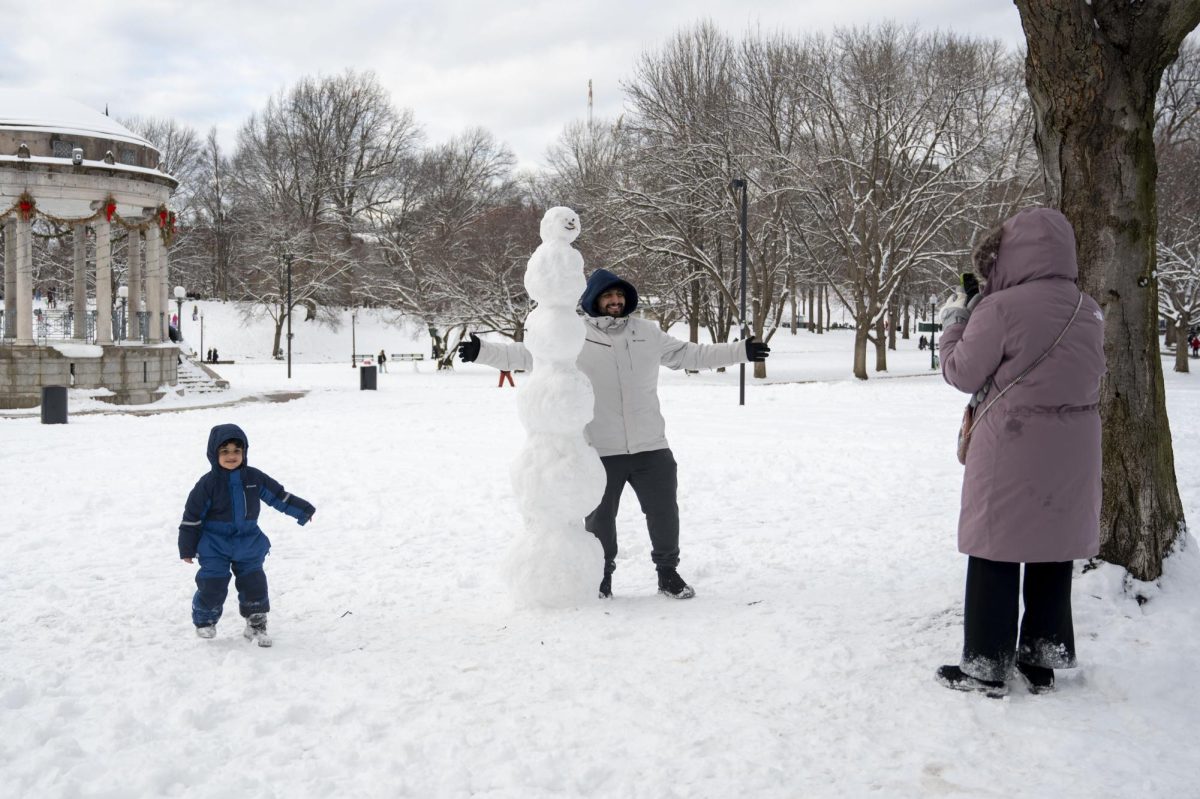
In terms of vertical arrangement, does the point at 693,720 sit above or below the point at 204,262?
below

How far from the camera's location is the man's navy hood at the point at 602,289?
5.18 metres

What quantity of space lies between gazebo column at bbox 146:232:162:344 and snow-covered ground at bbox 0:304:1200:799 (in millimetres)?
17718

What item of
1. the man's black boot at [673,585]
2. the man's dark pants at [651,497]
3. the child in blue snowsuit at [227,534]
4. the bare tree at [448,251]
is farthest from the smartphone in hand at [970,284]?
the bare tree at [448,251]

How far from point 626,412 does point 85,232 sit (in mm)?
24202

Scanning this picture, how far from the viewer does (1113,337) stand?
4.42 m

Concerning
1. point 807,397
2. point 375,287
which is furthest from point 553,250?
point 375,287

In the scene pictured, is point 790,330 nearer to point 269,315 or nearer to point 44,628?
point 269,315

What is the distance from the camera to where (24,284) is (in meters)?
22.5

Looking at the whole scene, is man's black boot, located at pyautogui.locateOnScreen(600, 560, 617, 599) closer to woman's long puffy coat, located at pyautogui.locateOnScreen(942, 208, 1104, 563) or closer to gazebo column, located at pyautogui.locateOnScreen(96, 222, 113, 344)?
woman's long puffy coat, located at pyautogui.locateOnScreen(942, 208, 1104, 563)

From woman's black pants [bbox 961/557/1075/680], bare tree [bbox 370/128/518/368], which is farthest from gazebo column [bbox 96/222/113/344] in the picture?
woman's black pants [bbox 961/557/1075/680]

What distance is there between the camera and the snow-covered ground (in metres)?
3.12

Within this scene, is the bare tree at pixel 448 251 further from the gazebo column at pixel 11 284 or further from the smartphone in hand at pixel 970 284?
the smartphone in hand at pixel 970 284

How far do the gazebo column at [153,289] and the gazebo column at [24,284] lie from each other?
284 centimetres

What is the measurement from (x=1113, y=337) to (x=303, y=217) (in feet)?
174
